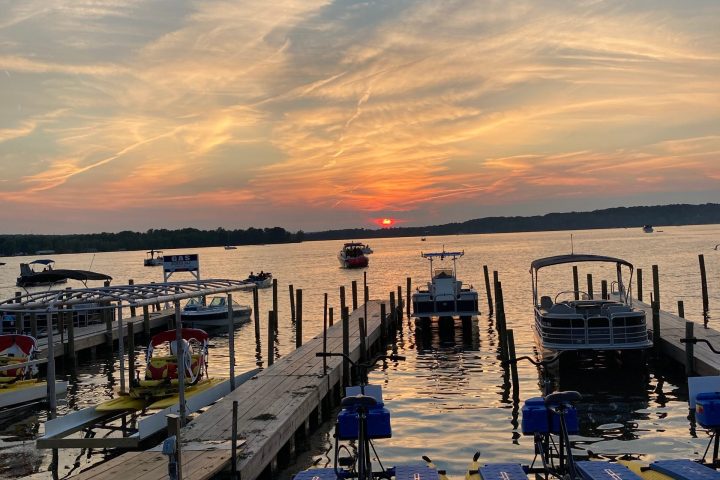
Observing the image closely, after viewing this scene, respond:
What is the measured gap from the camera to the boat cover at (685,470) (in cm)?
1016

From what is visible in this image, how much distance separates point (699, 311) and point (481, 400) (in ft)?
93.0

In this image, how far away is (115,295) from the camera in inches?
551

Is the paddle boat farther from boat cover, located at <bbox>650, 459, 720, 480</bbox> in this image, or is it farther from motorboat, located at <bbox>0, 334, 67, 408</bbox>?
boat cover, located at <bbox>650, 459, 720, 480</bbox>

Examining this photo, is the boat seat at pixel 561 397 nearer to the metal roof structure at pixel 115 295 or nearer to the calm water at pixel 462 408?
the calm water at pixel 462 408

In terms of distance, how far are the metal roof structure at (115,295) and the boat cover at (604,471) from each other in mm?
8056

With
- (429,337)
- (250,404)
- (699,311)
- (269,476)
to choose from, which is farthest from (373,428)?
(699,311)

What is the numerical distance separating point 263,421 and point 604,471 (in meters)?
6.84

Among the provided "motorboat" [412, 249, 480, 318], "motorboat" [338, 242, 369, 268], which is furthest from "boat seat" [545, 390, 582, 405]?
"motorboat" [338, 242, 369, 268]

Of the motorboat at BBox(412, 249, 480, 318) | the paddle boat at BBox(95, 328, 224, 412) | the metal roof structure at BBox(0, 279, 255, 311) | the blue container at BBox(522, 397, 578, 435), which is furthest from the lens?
the motorboat at BBox(412, 249, 480, 318)

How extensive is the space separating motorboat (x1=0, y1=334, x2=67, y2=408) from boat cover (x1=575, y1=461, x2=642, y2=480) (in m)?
14.9

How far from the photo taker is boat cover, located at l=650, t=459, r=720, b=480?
33.3ft

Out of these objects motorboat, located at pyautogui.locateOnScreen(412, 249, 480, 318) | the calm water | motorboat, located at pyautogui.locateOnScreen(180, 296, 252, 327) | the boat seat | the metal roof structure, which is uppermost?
the metal roof structure

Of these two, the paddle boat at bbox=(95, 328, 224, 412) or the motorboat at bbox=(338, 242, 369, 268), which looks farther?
the motorboat at bbox=(338, 242, 369, 268)

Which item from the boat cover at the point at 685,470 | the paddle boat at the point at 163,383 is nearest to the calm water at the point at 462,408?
the paddle boat at the point at 163,383
